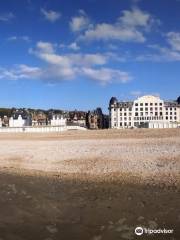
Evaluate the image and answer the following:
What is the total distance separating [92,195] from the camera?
19094 millimetres

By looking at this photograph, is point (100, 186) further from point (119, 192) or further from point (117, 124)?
point (117, 124)

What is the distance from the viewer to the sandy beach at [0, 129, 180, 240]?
13938 mm

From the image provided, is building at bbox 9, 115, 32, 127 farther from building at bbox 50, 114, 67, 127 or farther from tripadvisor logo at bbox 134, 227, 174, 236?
tripadvisor logo at bbox 134, 227, 174, 236

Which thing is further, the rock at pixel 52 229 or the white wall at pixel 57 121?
the white wall at pixel 57 121

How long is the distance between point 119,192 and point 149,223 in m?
5.29

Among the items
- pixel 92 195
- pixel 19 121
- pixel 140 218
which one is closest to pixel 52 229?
pixel 140 218

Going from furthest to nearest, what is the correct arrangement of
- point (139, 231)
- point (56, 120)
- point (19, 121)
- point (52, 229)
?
1. point (56, 120)
2. point (19, 121)
3. point (52, 229)
4. point (139, 231)

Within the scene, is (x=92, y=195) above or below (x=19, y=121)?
below

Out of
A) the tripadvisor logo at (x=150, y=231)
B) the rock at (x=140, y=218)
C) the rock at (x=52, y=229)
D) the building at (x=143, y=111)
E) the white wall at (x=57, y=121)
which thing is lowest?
the rock at (x=52, y=229)

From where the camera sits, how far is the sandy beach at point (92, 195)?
1394cm

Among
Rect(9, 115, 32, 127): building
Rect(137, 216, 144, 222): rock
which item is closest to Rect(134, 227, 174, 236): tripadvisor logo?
Rect(137, 216, 144, 222): rock

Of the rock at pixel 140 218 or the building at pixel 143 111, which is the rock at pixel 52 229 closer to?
the rock at pixel 140 218

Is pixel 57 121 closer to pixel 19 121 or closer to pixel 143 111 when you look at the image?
pixel 19 121

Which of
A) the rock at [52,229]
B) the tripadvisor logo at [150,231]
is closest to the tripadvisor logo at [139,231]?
the tripadvisor logo at [150,231]
